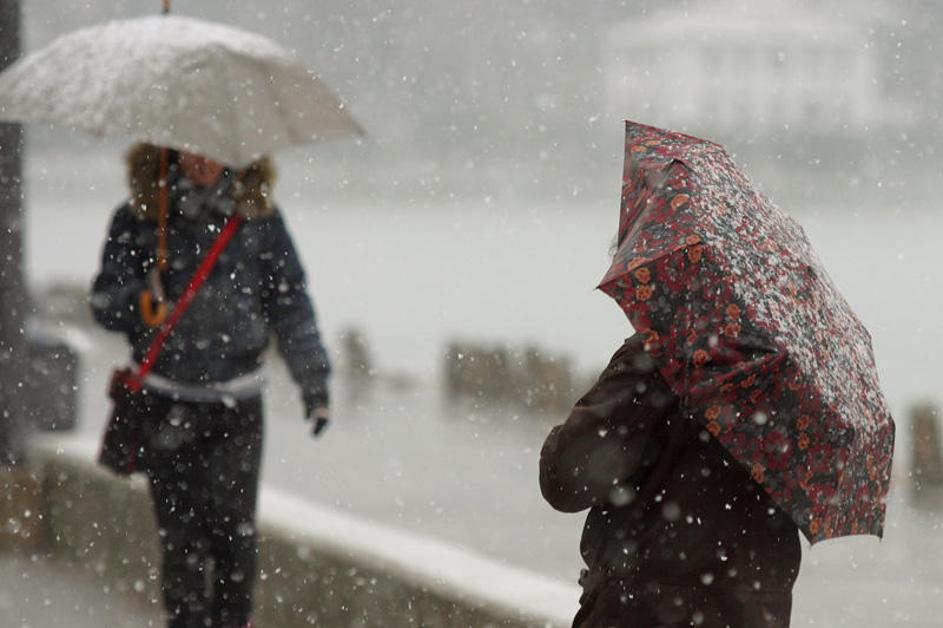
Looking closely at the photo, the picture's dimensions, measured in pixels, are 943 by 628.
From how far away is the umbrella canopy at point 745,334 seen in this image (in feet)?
8.12

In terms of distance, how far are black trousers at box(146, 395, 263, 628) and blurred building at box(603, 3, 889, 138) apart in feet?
264

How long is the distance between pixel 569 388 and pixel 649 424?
59.8 feet

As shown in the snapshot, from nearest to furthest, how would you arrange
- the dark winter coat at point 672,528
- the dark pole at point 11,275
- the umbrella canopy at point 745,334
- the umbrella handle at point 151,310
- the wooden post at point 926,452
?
the umbrella canopy at point 745,334
the dark winter coat at point 672,528
the umbrella handle at point 151,310
the dark pole at point 11,275
the wooden post at point 926,452

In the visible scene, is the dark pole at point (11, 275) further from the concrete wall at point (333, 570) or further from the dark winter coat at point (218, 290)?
the dark winter coat at point (218, 290)

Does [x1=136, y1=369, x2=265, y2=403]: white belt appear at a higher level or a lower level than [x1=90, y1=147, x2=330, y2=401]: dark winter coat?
lower

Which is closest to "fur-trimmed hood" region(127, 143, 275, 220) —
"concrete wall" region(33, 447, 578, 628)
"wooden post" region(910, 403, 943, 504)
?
"concrete wall" region(33, 447, 578, 628)

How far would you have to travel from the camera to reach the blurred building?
85.7 m

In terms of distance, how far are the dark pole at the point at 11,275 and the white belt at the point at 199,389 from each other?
2.26m

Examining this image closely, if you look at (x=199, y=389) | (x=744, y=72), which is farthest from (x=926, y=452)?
(x=744, y=72)

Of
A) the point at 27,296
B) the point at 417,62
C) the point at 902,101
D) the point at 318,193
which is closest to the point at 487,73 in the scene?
the point at 417,62

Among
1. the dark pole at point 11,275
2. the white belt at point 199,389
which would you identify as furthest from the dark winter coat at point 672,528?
the dark pole at point 11,275

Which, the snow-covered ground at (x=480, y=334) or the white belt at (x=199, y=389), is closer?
the white belt at (x=199, y=389)

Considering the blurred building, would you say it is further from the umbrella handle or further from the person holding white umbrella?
the umbrella handle

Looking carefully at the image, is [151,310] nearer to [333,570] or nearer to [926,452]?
[333,570]
